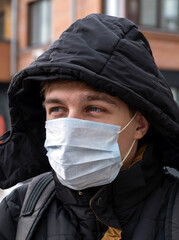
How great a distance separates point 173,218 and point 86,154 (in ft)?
1.81

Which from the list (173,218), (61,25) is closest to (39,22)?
(61,25)

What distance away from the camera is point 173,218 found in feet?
6.46

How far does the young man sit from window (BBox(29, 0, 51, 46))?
14.7m

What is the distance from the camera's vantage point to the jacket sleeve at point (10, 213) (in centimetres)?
220

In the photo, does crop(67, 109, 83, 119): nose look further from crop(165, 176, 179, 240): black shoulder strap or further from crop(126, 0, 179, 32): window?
crop(126, 0, 179, 32): window

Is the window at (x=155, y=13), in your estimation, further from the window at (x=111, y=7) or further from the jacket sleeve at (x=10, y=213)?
the jacket sleeve at (x=10, y=213)

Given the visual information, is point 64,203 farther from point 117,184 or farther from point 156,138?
point 156,138

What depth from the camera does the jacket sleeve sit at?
86.7 inches

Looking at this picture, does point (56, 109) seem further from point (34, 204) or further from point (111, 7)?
point (111, 7)

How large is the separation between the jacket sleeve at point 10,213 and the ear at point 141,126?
2.30 ft

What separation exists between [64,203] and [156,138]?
632 millimetres


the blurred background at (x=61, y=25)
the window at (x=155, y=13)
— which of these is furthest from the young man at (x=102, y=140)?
the window at (x=155, y=13)

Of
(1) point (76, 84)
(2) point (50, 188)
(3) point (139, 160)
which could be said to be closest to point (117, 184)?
(3) point (139, 160)

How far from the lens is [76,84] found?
2168 mm
